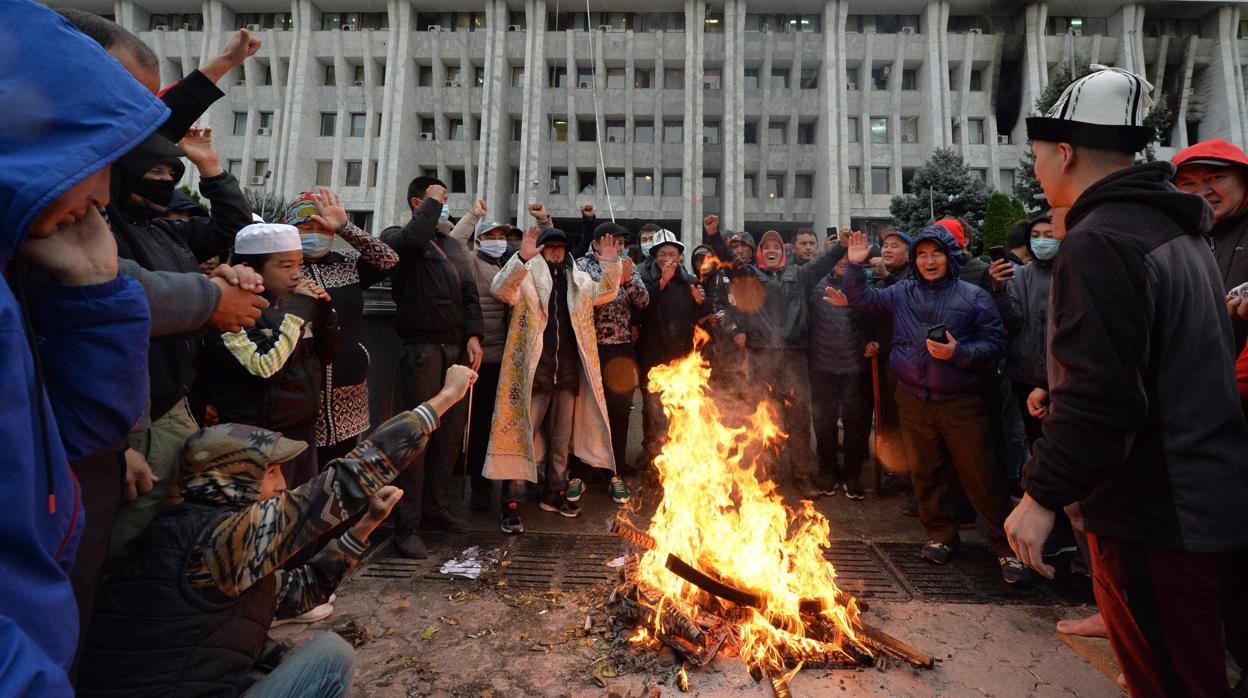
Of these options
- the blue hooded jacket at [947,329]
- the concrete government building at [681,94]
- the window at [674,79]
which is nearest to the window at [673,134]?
the concrete government building at [681,94]

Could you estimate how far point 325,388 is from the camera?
416 cm

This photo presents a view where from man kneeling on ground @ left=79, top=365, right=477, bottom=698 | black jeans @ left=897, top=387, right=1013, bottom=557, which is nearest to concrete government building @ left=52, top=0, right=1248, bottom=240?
black jeans @ left=897, top=387, right=1013, bottom=557

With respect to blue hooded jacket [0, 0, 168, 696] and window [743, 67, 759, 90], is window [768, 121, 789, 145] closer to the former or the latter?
window [743, 67, 759, 90]

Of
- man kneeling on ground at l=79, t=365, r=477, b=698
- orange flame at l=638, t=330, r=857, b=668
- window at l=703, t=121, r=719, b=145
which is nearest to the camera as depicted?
man kneeling on ground at l=79, t=365, r=477, b=698

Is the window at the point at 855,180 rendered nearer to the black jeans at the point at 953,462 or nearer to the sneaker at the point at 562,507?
the black jeans at the point at 953,462

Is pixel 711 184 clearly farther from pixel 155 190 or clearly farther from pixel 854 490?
pixel 155 190

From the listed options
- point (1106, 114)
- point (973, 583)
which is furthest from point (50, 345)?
point (973, 583)

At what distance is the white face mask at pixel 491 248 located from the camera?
19.9ft

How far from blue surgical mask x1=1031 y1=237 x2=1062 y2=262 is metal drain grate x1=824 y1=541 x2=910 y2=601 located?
3053 mm

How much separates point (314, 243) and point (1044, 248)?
6.18 metres

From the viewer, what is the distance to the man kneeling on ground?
5.73ft

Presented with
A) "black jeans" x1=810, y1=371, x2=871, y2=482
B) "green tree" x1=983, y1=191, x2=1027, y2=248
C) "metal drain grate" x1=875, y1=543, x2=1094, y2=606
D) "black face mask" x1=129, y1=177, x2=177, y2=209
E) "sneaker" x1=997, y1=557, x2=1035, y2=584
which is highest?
"green tree" x1=983, y1=191, x2=1027, y2=248

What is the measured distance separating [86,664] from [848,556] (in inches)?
181

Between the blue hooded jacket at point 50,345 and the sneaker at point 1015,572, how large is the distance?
16.5 ft
